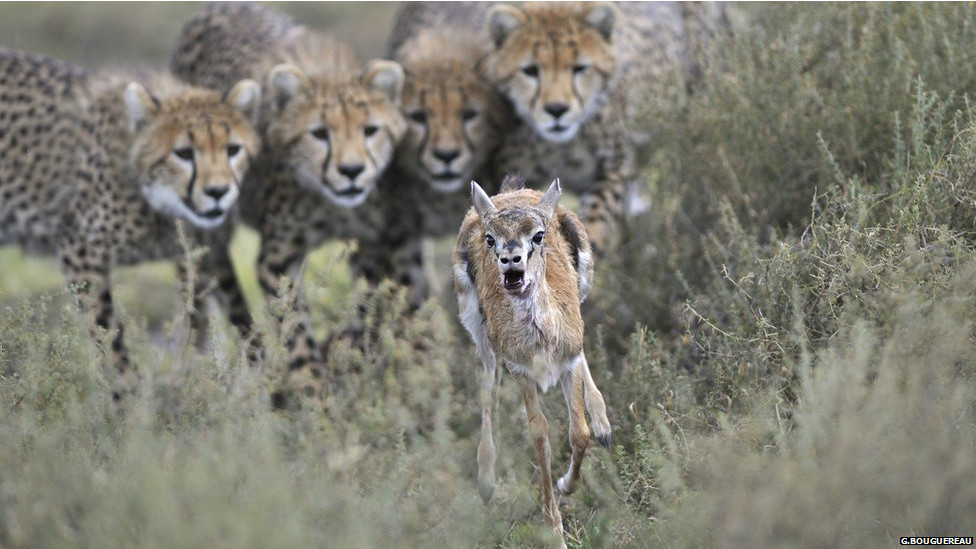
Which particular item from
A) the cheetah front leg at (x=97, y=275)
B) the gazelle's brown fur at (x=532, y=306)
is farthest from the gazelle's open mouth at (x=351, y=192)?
the gazelle's brown fur at (x=532, y=306)

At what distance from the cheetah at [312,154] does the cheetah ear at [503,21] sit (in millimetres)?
479

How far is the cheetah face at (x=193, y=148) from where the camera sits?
5.37 m

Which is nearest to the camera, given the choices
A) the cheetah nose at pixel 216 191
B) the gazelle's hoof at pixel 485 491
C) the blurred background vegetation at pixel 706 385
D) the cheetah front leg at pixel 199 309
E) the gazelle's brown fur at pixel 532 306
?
the blurred background vegetation at pixel 706 385

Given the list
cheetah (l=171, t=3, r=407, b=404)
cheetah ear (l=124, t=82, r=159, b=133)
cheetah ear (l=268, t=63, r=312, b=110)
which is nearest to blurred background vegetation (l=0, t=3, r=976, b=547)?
cheetah (l=171, t=3, r=407, b=404)

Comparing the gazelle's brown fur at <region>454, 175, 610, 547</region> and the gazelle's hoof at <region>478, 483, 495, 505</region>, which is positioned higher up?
the gazelle's brown fur at <region>454, 175, 610, 547</region>

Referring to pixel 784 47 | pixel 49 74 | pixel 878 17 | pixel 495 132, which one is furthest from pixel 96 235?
pixel 878 17

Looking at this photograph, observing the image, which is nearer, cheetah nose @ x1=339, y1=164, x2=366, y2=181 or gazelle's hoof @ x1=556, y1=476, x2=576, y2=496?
gazelle's hoof @ x1=556, y1=476, x2=576, y2=496

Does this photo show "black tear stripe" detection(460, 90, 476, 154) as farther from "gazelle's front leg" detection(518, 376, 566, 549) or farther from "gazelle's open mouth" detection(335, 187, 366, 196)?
"gazelle's front leg" detection(518, 376, 566, 549)

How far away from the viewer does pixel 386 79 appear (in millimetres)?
5656

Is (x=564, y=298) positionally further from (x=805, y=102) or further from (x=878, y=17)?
(x=878, y=17)

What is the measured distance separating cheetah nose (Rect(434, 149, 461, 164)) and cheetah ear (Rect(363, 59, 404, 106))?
0.30 m

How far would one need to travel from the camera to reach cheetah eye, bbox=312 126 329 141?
5652 mm

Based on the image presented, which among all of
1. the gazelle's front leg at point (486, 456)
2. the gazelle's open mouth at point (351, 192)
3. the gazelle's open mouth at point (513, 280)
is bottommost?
the gazelle's front leg at point (486, 456)

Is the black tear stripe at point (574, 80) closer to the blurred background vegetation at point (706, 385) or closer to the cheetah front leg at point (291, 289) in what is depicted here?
the blurred background vegetation at point (706, 385)
